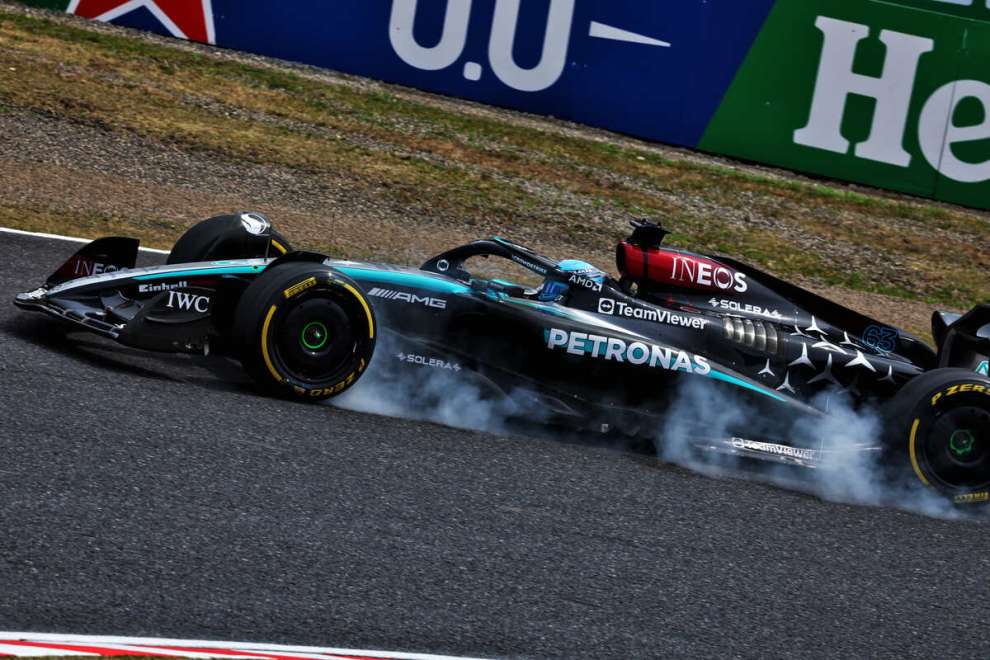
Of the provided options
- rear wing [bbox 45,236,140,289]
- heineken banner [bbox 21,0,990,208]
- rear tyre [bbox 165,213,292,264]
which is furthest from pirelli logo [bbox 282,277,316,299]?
heineken banner [bbox 21,0,990,208]

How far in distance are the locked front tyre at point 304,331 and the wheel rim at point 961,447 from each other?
9.51ft

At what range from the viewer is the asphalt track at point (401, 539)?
4246 millimetres

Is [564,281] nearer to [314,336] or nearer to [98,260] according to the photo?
[314,336]

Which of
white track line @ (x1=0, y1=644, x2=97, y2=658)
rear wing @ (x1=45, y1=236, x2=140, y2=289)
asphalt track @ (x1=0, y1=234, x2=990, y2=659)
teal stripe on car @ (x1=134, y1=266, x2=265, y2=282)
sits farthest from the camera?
rear wing @ (x1=45, y1=236, x2=140, y2=289)

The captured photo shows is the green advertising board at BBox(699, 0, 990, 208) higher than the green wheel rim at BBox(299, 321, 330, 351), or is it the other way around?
the green advertising board at BBox(699, 0, 990, 208)

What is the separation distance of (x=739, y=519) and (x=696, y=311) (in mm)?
1401

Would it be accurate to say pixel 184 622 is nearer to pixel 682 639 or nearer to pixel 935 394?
pixel 682 639

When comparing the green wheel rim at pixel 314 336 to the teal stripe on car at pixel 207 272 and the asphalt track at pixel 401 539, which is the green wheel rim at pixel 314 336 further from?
the teal stripe on car at pixel 207 272

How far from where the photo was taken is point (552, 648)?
14.2 feet

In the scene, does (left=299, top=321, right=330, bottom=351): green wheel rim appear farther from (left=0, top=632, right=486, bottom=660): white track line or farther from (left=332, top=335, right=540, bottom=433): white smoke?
(left=0, top=632, right=486, bottom=660): white track line

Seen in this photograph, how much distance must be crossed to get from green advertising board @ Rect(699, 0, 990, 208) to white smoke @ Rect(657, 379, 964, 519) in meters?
6.94

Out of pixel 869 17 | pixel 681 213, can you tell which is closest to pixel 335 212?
pixel 681 213

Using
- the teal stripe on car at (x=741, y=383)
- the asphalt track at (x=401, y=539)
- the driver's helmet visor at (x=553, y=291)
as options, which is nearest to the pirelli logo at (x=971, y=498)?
the asphalt track at (x=401, y=539)

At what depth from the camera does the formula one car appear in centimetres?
585
